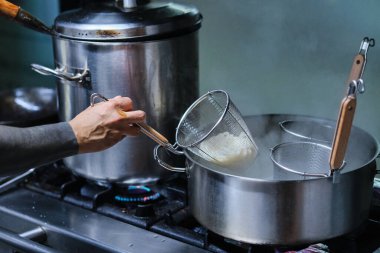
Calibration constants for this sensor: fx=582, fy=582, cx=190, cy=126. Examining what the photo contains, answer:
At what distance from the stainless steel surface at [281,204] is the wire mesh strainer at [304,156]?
1.9 inches

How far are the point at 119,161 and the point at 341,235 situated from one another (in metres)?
0.54

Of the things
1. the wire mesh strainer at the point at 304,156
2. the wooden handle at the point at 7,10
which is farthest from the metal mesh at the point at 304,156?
the wooden handle at the point at 7,10

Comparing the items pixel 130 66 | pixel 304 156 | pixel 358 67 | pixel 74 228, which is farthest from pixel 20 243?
pixel 358 67

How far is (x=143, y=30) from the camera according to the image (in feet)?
4.27

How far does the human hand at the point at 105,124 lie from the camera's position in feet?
3.69

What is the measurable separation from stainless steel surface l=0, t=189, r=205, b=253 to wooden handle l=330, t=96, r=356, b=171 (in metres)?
0.37

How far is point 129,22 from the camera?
1.31 m

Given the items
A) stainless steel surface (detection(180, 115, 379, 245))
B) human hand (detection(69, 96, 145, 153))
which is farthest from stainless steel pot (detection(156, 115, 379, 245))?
human hand (detection(69, 96, 145, 153))

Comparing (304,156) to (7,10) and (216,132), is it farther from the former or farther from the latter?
(7,10)

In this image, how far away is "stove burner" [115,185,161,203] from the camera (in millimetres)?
1407

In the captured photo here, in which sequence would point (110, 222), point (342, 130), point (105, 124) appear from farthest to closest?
point (110, 222), point (105, 124), point (342, 130)

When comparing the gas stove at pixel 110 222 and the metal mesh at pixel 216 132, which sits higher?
the metal mesh at pixel 216 132

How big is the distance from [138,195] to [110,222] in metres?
0.12

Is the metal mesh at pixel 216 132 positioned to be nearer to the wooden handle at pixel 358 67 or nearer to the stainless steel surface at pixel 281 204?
the stainless steel surface at pixel 281 204
